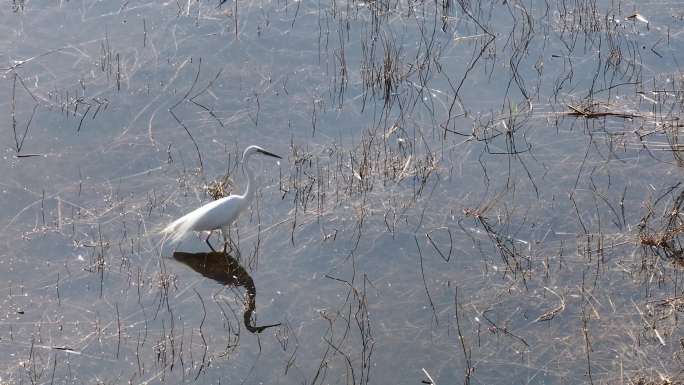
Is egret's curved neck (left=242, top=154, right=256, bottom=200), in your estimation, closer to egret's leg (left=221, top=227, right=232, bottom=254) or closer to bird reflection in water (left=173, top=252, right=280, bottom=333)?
egret's leg (left=221, top=227, right=232, bottom=254)

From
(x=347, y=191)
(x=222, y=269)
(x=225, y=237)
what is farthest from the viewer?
(x=347, y=191)

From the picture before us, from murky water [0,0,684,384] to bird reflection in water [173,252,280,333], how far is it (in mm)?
20

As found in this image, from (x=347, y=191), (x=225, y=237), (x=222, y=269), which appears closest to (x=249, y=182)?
(x=225, y=237)

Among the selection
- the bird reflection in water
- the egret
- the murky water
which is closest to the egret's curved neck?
the egret

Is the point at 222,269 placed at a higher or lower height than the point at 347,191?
lower

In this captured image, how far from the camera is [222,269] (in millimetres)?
6887

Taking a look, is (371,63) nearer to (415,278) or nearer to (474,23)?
(474,23)

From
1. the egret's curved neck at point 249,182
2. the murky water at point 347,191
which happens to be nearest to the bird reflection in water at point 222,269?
the murky water at point 347,191

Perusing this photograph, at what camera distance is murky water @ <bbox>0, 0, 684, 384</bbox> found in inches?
238

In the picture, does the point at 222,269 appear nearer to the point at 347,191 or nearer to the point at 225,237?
the point at 225,237

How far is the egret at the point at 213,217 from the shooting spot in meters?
6.89

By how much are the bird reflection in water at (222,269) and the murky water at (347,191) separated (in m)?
0.02

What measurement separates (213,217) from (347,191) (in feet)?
3.53

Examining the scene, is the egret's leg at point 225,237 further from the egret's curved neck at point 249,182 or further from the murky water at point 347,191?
the egret's curved neck at point 249,182
